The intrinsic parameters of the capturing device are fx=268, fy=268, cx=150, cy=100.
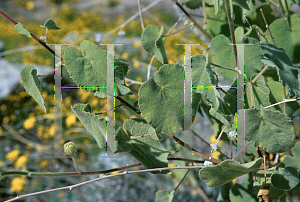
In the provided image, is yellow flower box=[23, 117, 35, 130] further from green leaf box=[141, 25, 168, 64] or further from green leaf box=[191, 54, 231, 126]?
green leaf box=[191, 54, 231, 126]

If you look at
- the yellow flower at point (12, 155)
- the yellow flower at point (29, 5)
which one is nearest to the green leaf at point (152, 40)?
the yellow flower at point (12, 155)

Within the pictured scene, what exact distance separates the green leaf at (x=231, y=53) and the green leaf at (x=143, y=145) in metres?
0.14

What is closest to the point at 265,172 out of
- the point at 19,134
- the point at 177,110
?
the point at 177,110

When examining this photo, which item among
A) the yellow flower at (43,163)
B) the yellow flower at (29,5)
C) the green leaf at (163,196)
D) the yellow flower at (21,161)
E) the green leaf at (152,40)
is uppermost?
the yellow flower at (29,5)

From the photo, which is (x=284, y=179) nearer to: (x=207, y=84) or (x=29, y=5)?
(x=207, y=84)

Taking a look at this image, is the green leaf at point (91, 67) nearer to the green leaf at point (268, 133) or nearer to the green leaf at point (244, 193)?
the green leaf at point (268, 133)

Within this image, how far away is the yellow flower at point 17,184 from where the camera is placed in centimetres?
122

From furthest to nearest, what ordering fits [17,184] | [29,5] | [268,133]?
[29,5]
[17,184]
[268,133]

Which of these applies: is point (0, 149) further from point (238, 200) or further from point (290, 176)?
point (290, 176)

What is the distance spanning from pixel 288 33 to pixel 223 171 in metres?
0.29

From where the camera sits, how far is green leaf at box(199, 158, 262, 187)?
11.0 inches

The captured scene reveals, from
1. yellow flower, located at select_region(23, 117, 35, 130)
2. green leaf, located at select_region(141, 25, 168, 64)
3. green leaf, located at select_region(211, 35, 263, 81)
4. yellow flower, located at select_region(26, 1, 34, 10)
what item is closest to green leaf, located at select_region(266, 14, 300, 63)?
green leaf, located at select_region(211, 35, 263, 81)

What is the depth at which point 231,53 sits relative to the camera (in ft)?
1.32

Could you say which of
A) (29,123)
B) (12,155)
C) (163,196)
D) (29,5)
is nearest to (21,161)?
(12,155)
